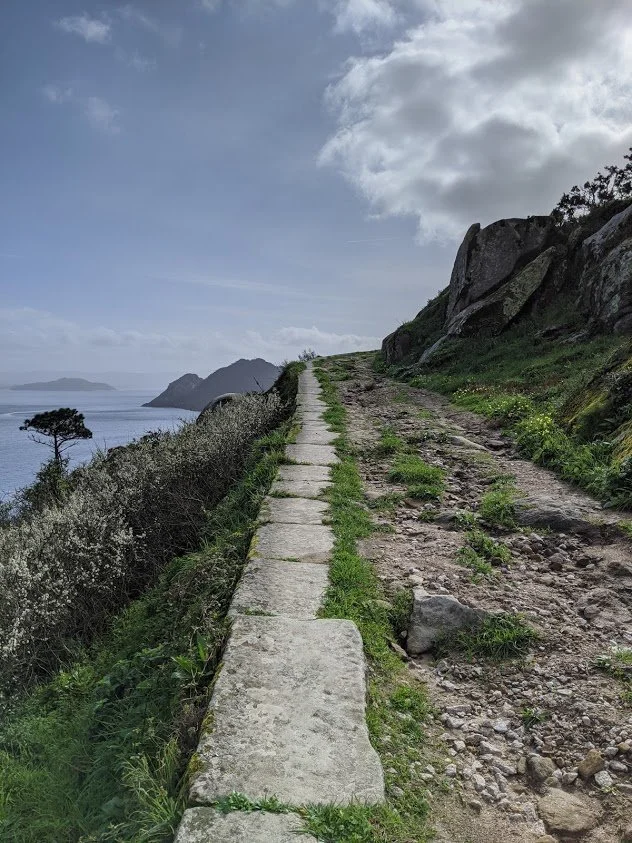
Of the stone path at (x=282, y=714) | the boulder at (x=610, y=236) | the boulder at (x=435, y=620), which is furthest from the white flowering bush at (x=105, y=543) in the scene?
the boulder at (x=610, y=236)

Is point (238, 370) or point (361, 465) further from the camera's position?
point (238, 370)

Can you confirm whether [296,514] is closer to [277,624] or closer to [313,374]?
[277,624]

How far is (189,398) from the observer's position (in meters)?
92.2

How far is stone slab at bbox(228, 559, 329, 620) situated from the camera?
131 inches

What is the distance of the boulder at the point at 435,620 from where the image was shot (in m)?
3.28

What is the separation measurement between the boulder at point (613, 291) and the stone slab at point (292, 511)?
10876mm

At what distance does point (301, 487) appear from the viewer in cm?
578

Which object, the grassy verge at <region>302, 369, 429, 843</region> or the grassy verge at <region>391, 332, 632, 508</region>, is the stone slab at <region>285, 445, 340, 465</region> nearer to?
the grassy verge at <region>302, 369, 429, 843</region>

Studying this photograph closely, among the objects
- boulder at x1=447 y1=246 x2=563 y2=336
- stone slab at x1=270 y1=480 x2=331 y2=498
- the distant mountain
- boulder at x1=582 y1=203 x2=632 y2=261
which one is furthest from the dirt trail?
the distant mountain

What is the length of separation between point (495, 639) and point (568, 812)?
110cm

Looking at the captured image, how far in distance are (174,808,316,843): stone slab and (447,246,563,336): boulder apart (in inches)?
658

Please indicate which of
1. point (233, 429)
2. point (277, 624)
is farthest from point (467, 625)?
point (233, 429)

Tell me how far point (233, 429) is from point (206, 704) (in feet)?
22.0

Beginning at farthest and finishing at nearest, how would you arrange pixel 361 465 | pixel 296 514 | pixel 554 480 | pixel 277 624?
pixel 361 465, pixel 554 480, pixel 296 514, pixel 277 624
